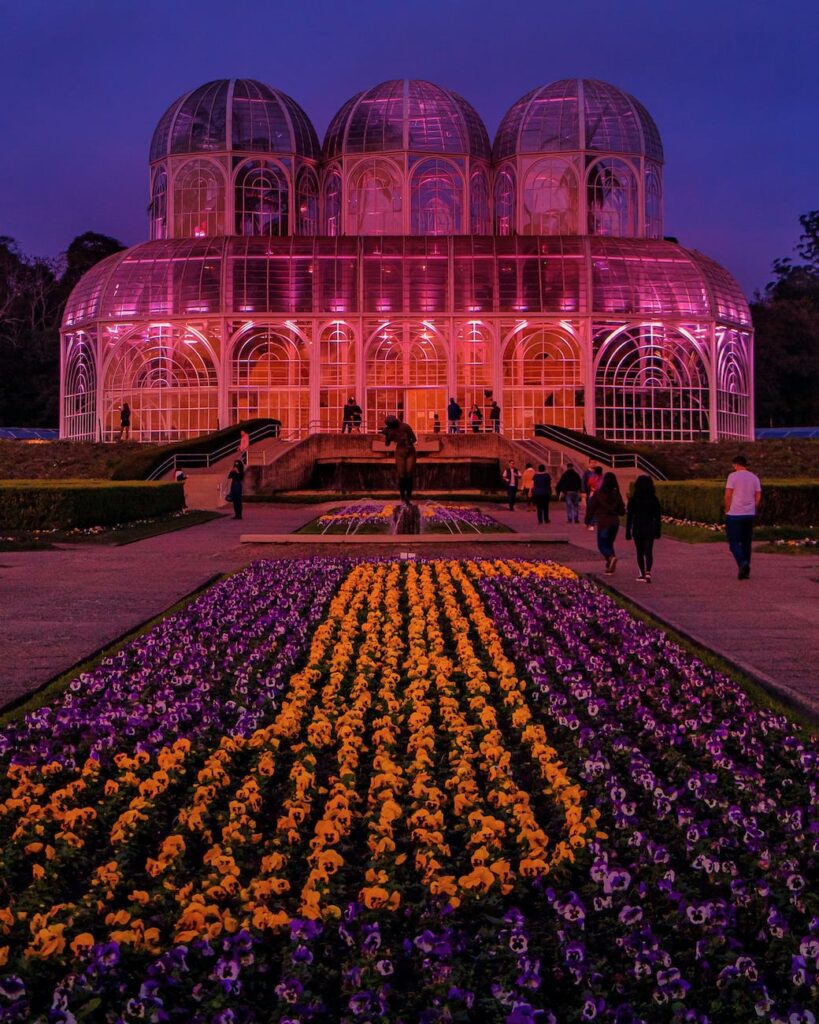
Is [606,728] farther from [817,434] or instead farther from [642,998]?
[817,434]

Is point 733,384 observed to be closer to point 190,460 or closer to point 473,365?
point 473,365

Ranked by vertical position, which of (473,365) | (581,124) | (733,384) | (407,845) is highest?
(581,124)

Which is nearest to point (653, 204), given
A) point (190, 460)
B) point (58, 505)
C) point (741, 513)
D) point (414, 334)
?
point (414, 334)

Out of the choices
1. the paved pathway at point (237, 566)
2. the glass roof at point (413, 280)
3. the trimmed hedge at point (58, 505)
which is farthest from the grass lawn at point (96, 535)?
the glass roof at point (413, 280)

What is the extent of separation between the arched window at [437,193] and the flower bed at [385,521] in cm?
2844

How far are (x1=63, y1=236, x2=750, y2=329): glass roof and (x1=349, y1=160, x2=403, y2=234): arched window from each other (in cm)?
435

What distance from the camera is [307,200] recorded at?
5659 centimetres

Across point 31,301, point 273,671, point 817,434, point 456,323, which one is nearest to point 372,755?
point 273,671

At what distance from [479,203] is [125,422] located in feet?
65.7

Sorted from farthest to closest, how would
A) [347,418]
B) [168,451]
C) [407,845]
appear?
[347,418], [168,451], [407,845]

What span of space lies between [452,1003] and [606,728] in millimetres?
3369

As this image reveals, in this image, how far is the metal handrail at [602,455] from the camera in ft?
126

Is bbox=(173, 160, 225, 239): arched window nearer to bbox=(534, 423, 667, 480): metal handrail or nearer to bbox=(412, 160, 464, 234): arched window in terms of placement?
bbox=(412, 160, 464, 234): arched window

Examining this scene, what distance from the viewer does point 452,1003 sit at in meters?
3.77
